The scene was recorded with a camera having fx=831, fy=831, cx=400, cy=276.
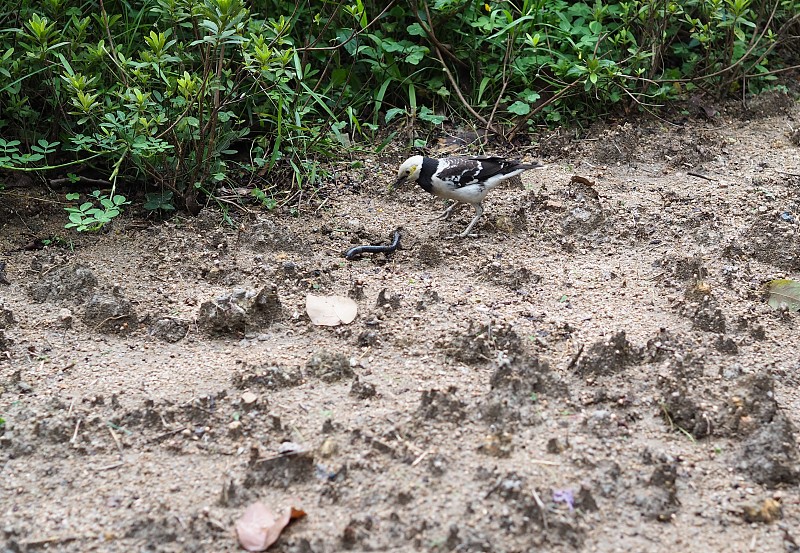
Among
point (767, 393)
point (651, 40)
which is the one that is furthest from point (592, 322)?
point (651, 40)

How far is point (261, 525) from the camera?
109 inches

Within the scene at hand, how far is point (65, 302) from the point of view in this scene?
421cm

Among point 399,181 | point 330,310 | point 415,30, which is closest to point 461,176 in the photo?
point 399,181

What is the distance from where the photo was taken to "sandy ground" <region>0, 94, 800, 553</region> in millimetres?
2869

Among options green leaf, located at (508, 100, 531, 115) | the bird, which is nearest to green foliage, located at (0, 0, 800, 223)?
green leaf, located at (508, 100, 531, 115)

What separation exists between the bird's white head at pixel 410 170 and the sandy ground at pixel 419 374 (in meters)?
0.20

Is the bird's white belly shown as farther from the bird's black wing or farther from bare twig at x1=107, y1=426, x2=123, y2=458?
bare twig at x1=107, y1=426, x2=123, y2=458

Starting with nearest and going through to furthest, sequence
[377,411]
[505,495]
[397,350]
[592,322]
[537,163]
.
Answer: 1. [505,495]
2. [377,411]
3. [397,350]
4. [592,322]
5. [537,163]

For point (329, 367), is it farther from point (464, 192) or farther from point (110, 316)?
point (464, 192)

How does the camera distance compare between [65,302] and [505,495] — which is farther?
[65,302]

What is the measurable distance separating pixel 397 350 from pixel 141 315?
1328mm

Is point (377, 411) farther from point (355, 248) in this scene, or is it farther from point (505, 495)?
point (355, 248)

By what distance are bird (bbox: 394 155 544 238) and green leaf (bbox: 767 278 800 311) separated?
5.50 feet

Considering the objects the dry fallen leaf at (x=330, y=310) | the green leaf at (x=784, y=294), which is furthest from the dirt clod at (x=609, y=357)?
the dry fallen leaf at (x=330, y=310)
